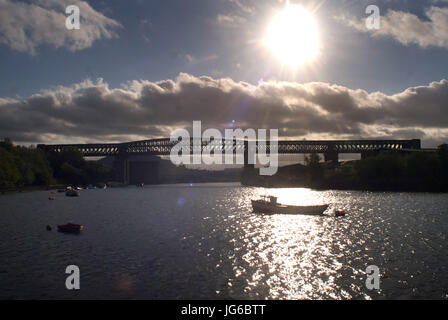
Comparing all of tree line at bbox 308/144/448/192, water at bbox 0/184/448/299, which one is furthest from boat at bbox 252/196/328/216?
tree line at bbox 308/144/448/192

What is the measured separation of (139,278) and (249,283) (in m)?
9.36

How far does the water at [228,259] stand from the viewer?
1015 inches

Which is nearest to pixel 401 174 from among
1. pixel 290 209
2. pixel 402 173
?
pixel 402 173

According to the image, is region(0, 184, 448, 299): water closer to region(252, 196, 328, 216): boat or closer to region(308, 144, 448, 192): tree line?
region(252, 196, 328, 216): boat

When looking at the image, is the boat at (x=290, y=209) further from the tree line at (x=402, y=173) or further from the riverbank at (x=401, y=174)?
the tree line at (x=402, y=173)

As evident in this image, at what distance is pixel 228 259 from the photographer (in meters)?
35.1

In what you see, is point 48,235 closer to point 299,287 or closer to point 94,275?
point 94,275

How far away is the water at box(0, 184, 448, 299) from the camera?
25781 millimetres

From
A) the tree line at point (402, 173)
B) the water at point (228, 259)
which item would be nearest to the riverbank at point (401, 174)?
the tree line at point (402, 173)

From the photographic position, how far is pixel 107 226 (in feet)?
191

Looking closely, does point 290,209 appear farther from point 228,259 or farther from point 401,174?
point 401,174

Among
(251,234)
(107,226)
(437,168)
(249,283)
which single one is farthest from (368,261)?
(437,168)

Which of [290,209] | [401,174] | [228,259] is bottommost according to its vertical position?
[228,259]

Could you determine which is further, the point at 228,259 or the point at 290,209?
the point at 290,209
